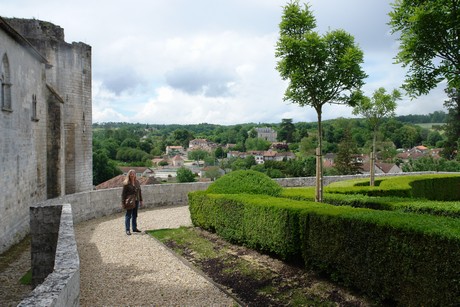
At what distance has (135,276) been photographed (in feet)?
24.7

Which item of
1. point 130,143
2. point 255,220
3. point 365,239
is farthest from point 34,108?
point 130,143

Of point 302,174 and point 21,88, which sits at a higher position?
point 21,88

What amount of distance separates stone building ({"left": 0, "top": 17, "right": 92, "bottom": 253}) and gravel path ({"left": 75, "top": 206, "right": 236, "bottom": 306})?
2.44 metres

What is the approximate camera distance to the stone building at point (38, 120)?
36.3 ft

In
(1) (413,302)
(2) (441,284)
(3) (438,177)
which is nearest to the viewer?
(2) (441,284)

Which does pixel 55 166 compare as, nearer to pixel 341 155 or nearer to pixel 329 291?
pixel 329 291

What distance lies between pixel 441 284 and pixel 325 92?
599 cm

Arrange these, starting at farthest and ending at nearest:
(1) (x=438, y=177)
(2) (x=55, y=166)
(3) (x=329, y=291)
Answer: (1) (x=438, y=177) → (2) (x=55, y=166) → (3) (x=329, y=291)

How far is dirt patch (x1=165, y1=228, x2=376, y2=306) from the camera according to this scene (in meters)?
6.34

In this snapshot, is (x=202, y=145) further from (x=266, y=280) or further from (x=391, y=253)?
(x=391, y=253)

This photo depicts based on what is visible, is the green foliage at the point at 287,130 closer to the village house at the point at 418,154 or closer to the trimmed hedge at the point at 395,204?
the village house at the point at 418,154

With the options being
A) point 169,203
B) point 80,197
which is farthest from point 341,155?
point 80,197

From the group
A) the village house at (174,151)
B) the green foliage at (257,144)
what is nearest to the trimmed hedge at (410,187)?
the green foliage at (257,144)

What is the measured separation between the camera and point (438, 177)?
18.5 metres
